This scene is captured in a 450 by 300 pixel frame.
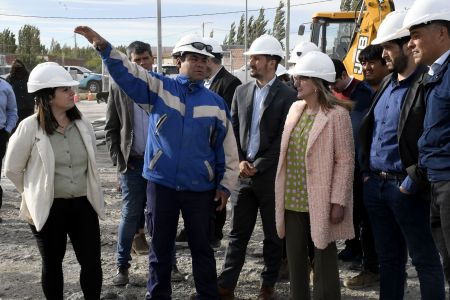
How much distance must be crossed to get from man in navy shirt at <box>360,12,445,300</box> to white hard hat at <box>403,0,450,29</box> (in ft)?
1.54

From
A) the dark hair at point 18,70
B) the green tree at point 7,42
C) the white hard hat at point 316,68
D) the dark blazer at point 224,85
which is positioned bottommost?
the dark blazer at point 224,85

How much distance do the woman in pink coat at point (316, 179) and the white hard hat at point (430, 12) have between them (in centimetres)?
84

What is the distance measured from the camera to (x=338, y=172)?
12.0ft

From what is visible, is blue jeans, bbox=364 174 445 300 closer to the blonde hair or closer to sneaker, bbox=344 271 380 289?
the blonde hair

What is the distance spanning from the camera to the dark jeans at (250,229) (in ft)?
14.6

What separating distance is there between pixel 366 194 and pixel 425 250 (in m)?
0.55

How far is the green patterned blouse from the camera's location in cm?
374

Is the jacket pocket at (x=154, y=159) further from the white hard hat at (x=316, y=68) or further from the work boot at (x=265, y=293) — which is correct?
the work boot at (x=265, y=293)

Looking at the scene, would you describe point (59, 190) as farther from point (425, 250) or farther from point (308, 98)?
point (425, 250)

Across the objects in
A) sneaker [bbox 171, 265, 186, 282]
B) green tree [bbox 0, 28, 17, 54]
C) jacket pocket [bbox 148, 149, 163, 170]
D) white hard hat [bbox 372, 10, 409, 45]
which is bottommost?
sneaker [bbox 171, 265, 186, 282]

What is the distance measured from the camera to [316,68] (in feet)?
12.1

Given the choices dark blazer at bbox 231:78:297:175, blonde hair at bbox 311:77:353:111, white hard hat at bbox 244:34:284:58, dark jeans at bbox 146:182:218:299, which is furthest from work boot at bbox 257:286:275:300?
white hard hat at bbox 244:34:284:58

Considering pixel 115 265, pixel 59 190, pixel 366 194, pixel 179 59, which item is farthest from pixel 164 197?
pixel 115 265

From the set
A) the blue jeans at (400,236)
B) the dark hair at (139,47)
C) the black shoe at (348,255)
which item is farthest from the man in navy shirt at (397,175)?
the dark hair at (139,47)
